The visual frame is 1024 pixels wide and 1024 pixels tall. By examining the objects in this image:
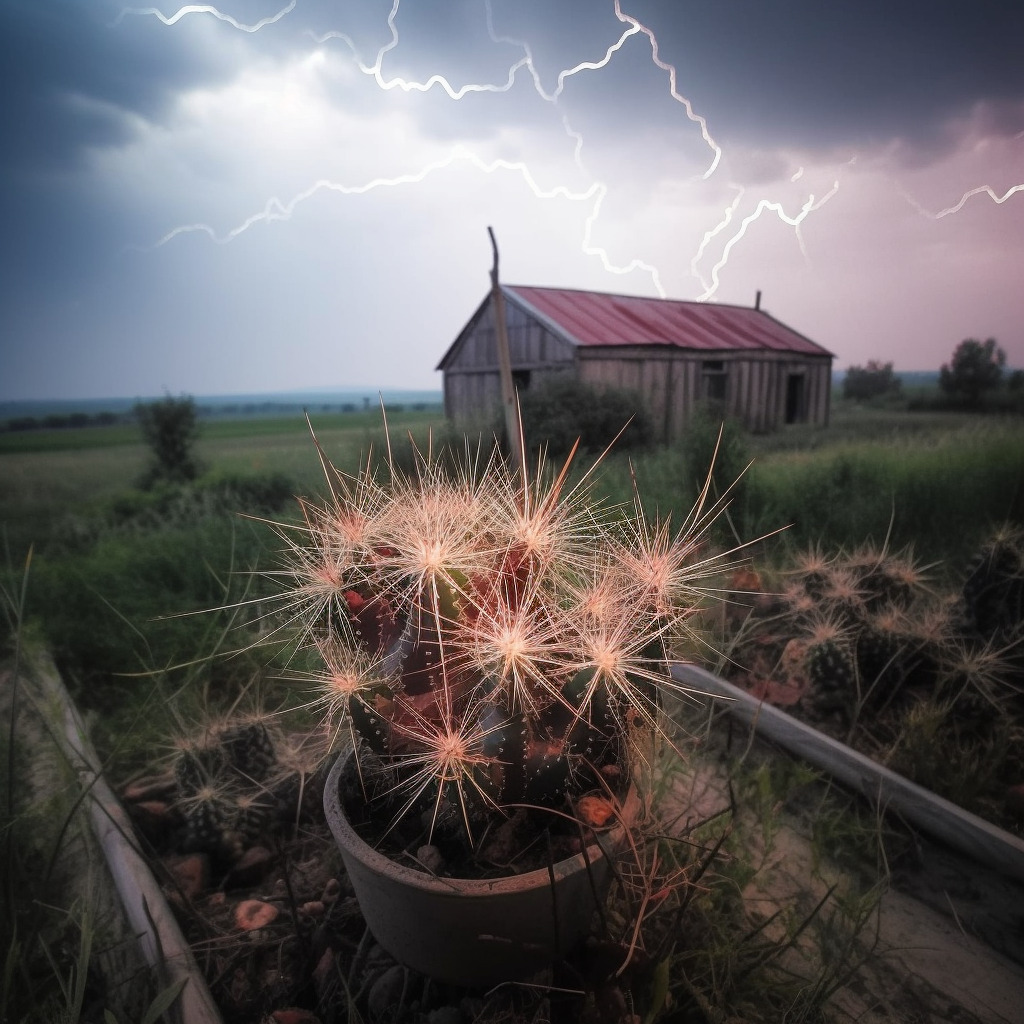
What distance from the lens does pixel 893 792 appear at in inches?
43.0

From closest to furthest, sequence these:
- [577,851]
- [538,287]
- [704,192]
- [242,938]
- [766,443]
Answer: [577,851] → [242,938] → [704,192] → [766,443] → [538,287]

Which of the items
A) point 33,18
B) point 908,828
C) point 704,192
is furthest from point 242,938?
point 33,18

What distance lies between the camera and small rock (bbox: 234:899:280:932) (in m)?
0.87

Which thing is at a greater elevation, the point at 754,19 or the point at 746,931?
the point at 754,19

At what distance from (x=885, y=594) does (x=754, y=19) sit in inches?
70.4

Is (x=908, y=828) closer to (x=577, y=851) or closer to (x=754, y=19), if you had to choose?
(x=577, y=851)

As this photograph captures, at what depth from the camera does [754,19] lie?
1.78m

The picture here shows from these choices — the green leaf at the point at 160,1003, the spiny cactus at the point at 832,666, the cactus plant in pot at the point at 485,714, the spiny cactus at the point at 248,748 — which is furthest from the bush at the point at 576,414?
the green leaf at the point at 160,1003

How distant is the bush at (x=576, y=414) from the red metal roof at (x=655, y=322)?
0.19 m

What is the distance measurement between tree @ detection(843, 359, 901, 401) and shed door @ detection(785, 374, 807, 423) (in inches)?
6.0

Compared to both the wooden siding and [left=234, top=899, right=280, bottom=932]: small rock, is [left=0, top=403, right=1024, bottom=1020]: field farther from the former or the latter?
[left=234, top=899, right=280, bottom=932]: small rock

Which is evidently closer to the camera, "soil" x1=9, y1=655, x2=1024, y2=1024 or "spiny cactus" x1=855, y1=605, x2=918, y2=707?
"soil" x1=9, y1=655, x2=1024, y2=1024

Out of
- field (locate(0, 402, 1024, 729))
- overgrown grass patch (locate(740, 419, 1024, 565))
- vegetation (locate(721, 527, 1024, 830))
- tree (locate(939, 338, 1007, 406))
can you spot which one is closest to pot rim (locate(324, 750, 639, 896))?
vegetation (locate(721, 527, 1024, 830))

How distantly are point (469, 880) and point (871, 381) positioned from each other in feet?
7.71
